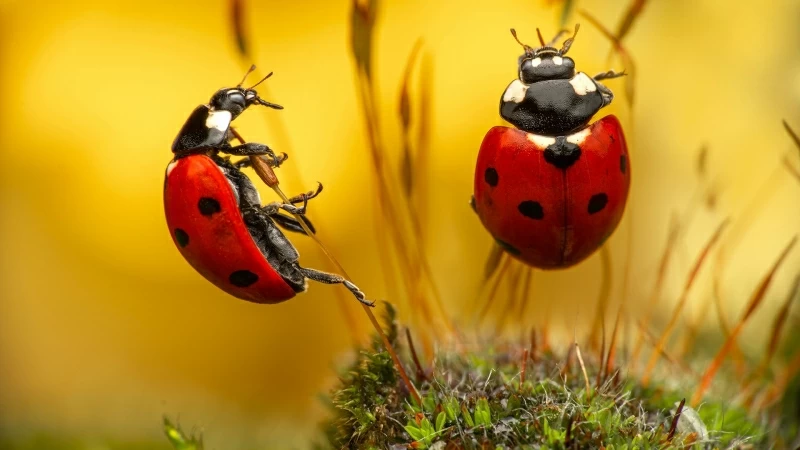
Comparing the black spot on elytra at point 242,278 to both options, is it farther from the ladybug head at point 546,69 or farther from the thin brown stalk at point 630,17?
the thin brown stalk at point 630,17

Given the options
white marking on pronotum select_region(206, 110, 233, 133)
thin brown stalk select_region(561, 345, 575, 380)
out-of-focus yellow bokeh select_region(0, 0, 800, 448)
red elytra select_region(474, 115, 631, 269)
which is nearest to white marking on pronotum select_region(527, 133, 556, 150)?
red elytra select_region(474, 115, 631, 269)

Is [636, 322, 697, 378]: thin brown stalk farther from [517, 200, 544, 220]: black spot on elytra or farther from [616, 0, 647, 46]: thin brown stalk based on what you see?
[616, 0, 647, 46]: thin brown stalk

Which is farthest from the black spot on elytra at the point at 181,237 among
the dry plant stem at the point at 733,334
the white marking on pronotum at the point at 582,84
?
the dry plant stem at the point at 733,334

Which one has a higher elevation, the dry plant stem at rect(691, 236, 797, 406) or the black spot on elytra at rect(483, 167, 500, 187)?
the black spot on elytra at rect(483, 167, 500, 187)

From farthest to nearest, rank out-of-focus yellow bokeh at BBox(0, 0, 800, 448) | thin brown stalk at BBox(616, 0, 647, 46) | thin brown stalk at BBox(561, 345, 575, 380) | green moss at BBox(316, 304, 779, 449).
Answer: out-of-focus yellow bokeh at BBox(0, 0, 800, 448), thin brown stalk at BBox(616, 0, 647, 46), thin brown stalk at BBox(561, 345, 575, 380), green moss at BBox(316, 304, 779, 449)

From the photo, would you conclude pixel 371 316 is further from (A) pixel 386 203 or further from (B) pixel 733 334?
(B) pixel 733 334
